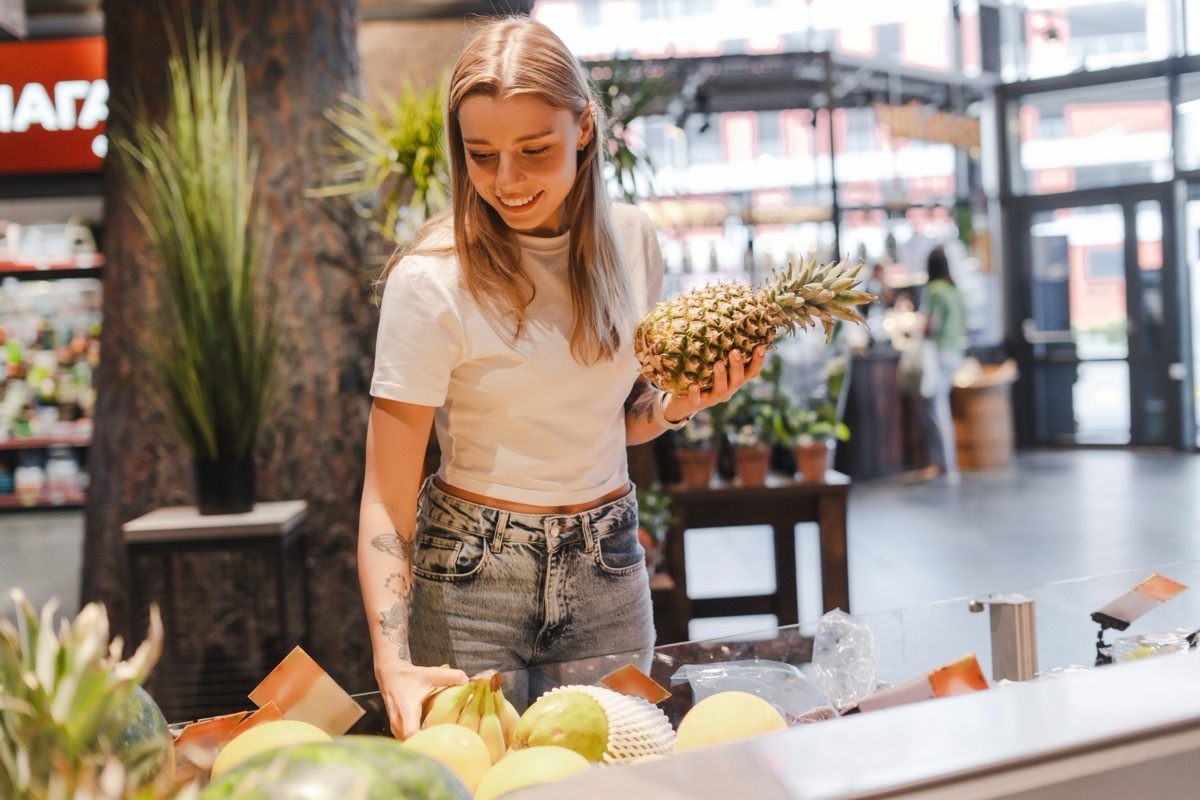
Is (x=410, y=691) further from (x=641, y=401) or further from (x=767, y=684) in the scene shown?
(x=641, y=401)

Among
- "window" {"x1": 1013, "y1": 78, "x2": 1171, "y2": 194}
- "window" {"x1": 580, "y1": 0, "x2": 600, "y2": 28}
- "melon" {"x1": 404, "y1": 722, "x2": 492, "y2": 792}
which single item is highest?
"window" {"x1": 580, "y1": 0, "x2": 600, "y2": 28}

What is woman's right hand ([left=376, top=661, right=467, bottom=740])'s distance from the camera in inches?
42.1

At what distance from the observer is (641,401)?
180 cm

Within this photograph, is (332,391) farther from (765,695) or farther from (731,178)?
(731,178)

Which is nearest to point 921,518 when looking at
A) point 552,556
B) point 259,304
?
point 259,304

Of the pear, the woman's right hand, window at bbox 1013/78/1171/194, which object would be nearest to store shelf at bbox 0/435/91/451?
the woman's right hand

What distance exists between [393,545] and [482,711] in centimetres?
55

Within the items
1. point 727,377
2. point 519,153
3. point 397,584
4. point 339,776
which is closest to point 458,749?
point 339,776

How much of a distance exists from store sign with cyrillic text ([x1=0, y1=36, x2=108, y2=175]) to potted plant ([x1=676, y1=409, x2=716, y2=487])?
5.61m

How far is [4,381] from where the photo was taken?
900 centimetres

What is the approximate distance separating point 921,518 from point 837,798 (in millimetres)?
7565

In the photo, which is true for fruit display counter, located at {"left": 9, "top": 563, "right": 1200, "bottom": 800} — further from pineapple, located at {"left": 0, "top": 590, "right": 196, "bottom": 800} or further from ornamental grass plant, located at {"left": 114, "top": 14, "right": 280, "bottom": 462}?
ornamental grass plant, located at {"left": 114, "top": 14, "right": 280, "bottom": 462}

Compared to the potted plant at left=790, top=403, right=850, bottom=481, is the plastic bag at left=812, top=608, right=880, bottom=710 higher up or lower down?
higher up

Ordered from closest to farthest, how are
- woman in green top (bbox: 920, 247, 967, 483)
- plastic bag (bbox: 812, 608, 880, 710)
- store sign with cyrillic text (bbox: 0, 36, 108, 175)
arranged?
plastic bag (bbox: 812, 608, 880, 710)
store sign with cyrillic text (bbox: 0, 36, 108, 175)
woman in green top (bbox: 920, 247, 967, 483)
